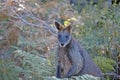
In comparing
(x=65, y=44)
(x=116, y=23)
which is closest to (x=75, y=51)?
(x=65, y=44)

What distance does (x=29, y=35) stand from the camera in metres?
6.41

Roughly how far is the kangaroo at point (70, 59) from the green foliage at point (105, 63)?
542 millimetres

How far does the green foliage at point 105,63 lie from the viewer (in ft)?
18.4

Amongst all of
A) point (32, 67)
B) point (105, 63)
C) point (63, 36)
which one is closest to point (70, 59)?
point (63, 36)

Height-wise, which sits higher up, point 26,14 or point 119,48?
point 26,14

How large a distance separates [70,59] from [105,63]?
2.50ft

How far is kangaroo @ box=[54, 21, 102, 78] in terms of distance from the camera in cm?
495

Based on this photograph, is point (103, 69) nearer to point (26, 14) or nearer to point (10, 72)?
point (26, 14)

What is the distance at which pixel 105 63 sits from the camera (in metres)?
5.58

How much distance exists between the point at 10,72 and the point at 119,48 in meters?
3.58

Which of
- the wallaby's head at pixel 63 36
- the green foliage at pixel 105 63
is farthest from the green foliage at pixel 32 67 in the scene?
the green foliage at pixel 105 63

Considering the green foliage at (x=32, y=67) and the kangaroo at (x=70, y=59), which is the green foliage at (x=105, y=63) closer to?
the kangaroo at (x=70, y=59)

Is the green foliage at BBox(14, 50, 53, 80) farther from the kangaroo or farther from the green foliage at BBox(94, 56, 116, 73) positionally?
the green foliage at BBox(94, 56, 116, 73)

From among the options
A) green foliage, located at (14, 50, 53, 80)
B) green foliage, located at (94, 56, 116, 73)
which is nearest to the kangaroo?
green foliage, located at (94, 56, 116, 73)
